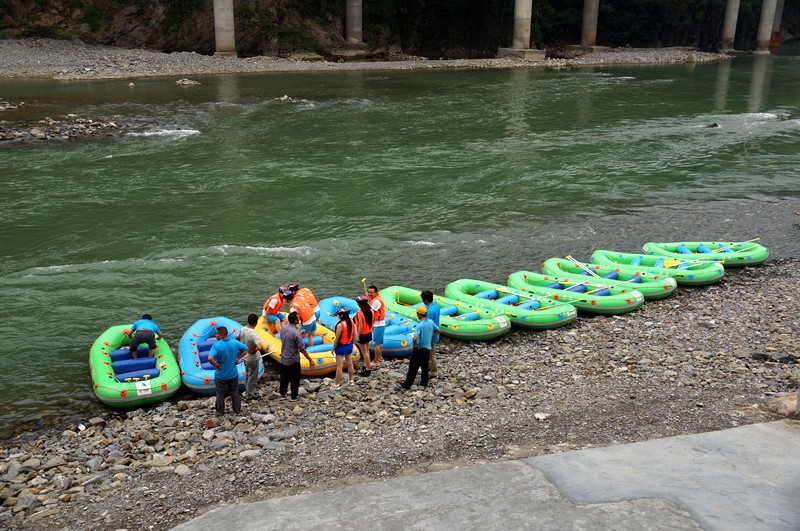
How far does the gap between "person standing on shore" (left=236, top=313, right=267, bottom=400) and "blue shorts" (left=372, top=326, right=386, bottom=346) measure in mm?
1833

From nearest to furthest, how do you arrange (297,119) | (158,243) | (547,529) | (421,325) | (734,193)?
→ (547,529) < (421,325) < (158,243) < (734,193) < (297,119)

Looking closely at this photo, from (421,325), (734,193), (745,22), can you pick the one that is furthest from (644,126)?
(745,22)

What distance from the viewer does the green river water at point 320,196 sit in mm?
14203

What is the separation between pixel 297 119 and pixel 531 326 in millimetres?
21065

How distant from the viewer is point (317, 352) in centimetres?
1117

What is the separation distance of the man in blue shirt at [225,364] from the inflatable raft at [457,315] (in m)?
3.69

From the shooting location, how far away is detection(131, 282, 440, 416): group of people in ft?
31.3

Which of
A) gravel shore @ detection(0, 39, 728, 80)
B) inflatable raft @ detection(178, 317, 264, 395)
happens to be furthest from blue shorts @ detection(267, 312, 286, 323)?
gravel shore @ detection(0, 39, 728, 80)

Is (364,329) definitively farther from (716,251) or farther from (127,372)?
(716,251)

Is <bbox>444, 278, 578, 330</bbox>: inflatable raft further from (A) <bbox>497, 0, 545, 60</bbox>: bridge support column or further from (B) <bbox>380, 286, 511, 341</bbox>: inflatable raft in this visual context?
(A) <bbox>497, 0, 545, 60</bbox>: bridge support column

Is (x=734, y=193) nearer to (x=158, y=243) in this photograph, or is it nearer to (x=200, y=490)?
(x=158, y=243)

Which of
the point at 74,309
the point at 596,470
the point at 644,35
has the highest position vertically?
the point at 644,35

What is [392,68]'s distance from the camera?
51219 mm

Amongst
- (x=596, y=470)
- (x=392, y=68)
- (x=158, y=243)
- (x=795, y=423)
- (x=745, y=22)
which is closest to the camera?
(x=596, y=470)
